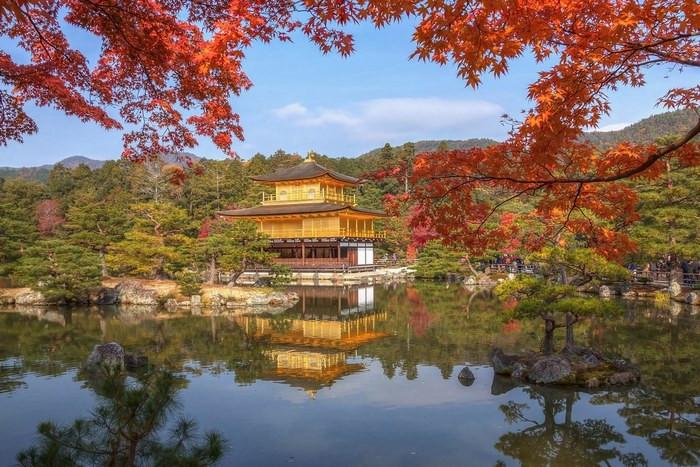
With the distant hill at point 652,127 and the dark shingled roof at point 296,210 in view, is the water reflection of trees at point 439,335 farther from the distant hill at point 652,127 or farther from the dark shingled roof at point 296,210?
the distant hill at point 652,127

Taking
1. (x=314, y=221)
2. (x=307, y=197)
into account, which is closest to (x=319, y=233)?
(x=314, y=221)

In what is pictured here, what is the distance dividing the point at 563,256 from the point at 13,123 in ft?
26.2

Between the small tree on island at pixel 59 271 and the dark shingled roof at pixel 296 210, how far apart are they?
43.3 ft

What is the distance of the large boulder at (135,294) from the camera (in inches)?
714

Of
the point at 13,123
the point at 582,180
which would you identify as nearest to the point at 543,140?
the point at 582,180

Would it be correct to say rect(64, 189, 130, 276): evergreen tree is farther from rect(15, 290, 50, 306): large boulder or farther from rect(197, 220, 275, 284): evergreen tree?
rect(197, 220, 275, 284): evergreen tree

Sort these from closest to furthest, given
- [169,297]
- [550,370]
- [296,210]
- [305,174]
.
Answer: [550,370], [169,297], [296,210], [305,174]

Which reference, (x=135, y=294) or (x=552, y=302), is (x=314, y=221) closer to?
(x=135, y=294)

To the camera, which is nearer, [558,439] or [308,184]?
[558,439]

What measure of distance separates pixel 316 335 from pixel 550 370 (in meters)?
5.98

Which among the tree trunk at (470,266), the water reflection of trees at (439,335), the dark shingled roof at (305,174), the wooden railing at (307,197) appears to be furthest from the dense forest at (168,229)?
the tree trunk at (470,266)

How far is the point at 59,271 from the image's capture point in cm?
1753

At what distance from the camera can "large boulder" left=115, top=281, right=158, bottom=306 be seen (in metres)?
18.1

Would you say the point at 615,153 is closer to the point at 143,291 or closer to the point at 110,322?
the point at 110,322
